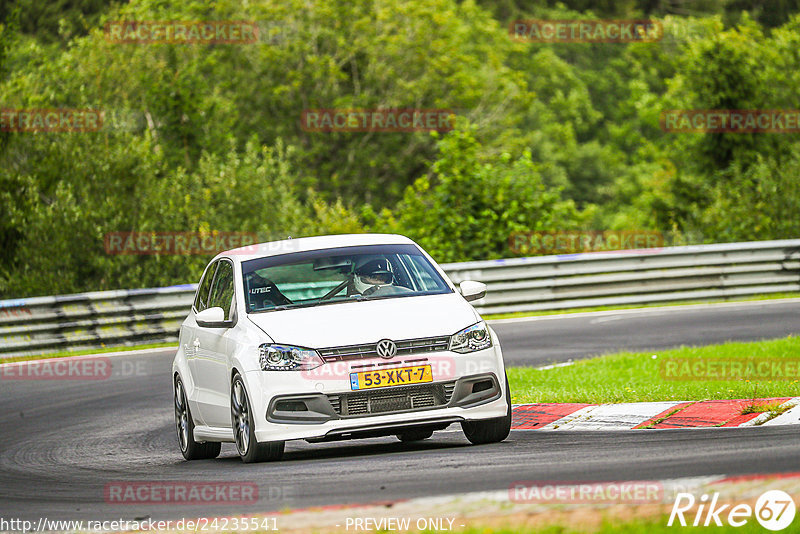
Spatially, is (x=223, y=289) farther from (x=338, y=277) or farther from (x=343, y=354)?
(x=343, y=354)

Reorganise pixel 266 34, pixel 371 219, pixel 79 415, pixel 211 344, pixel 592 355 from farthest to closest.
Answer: pixel 266 34, pixel 371 219, pixel 592 355, pixel 79 415, pixel 211 344

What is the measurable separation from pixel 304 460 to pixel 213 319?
48.8 inches

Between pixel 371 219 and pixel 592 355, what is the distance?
14486 mm

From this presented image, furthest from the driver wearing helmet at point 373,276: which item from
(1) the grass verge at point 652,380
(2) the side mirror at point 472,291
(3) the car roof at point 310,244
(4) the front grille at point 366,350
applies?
(1) the grass verge at point 652,380

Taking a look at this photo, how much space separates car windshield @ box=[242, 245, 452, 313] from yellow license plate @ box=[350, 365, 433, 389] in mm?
988

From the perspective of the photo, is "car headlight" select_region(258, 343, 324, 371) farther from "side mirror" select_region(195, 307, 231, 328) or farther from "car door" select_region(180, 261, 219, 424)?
"car door" select_region(180, 261, 219, 424)

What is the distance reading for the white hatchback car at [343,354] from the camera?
8766mm

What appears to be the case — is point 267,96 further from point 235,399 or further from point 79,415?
point 235,399

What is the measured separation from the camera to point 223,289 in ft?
34.2

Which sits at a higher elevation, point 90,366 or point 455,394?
point 455,394

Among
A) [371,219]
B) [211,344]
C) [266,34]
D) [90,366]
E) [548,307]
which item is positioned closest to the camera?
[211,344]

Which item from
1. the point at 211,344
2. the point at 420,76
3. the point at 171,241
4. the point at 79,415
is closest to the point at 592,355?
the point at 79,415

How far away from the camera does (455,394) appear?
8.92 meters

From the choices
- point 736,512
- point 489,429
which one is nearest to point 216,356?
point 489,429
